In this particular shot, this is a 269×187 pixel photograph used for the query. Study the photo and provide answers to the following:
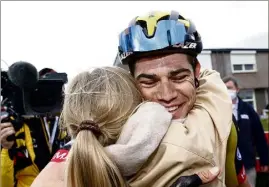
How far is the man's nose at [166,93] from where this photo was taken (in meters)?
1.68

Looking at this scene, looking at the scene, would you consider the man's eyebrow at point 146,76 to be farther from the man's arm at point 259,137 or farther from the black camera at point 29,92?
the man's arm at point 259,137

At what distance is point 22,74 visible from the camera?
3045 millimetres

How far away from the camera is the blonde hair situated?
4.54 feet

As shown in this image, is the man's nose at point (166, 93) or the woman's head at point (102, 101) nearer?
the woman's head at point (102, 101)

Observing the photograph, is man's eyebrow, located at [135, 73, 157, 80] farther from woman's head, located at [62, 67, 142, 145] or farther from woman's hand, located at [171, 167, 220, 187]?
woman's hand, located at [171, 167, 220, 187]

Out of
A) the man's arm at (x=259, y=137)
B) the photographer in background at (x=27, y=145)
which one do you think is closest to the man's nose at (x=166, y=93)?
the photographer in background at (x=27, y=145)

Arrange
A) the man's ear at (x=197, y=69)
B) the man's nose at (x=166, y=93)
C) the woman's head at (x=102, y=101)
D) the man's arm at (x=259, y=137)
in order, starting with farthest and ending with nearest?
the man's arm at (x=259, y=137) < the man's ear at (x=197, y=69) < the man's nose at (x=166, y=93) < the woman's head at (x=102, y=101)

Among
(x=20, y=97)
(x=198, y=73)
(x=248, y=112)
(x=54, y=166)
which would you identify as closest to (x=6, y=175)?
(x=20, y=97)

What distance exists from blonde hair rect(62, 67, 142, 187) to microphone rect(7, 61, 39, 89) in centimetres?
149

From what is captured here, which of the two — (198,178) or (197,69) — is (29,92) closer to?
(197,69)

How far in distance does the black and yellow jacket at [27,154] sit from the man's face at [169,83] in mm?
1488

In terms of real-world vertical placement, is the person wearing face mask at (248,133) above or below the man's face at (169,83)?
below

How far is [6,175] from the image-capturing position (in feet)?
9.83

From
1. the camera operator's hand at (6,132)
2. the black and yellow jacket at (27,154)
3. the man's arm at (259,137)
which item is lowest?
the man's arm at (259,137)
